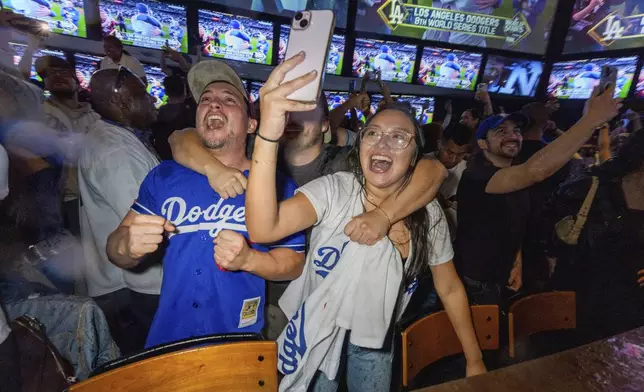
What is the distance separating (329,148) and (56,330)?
1.86m

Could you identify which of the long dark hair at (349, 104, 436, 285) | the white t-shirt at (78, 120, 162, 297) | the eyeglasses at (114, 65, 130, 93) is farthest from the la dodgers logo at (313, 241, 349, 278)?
the eyeglasses at (114, 65, 130, 93)

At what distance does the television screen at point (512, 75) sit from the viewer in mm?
8211

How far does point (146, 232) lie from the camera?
1277 mm

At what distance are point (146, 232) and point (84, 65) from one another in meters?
5.95

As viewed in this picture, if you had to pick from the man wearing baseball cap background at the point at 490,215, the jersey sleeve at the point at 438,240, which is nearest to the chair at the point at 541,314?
the jersey sleeve at the point at 438,240

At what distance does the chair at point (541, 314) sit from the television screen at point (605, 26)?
30.0 ft

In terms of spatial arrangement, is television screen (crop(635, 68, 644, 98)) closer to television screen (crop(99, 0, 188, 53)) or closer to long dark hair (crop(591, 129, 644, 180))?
long dark hair (crop(591, 129, 644, 180))

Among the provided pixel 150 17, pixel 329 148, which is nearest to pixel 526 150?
pixel 329 148

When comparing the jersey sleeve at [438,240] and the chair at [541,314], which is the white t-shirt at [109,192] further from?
the chair at [541,314]

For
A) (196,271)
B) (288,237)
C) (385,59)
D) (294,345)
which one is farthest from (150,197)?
(385,59)

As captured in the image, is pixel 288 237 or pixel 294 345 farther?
pixel 288 237

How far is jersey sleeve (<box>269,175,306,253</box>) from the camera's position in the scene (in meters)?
1.59

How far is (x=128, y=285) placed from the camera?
201 cm

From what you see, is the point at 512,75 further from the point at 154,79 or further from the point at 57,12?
the point at 57,12
